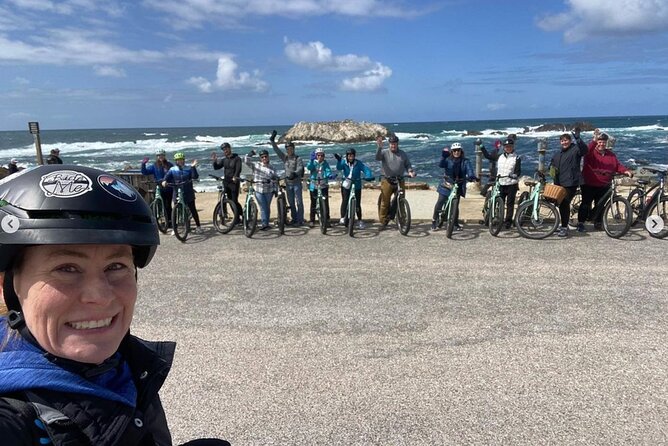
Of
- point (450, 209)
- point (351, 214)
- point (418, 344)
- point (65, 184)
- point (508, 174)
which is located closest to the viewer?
point (65, 184)

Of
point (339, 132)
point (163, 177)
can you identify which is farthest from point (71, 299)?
point (339, 132)

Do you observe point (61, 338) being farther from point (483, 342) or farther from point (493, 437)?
point (483, 342)

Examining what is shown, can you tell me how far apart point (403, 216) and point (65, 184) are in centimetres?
730

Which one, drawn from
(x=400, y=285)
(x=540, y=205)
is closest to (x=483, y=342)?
(x=400, y=285)

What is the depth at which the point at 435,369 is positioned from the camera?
3646 mm

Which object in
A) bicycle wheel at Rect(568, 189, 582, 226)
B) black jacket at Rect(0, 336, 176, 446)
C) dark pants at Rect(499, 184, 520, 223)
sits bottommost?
bicycle wheel at Rect(568, 189, 582, 226)

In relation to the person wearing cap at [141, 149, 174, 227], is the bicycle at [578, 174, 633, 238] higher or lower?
lower

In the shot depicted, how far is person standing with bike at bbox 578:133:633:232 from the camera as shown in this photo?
7789 mm

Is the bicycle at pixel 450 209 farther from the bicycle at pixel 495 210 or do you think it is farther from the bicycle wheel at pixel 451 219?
the bicycle at pixel 495 210

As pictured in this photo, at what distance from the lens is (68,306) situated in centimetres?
116

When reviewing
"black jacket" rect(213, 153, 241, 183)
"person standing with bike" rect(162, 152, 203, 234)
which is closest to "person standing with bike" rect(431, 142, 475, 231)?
"black jacket" rect(213, 153, 241, 183)

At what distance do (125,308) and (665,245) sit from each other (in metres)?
8.11

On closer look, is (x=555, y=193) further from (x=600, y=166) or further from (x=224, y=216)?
(x=224, y=216)

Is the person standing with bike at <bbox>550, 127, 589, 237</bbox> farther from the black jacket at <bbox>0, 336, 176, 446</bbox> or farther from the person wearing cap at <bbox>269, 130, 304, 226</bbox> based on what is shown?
the black jacket at <bbox>0, 336, 176, 446</bbox>
